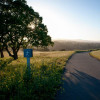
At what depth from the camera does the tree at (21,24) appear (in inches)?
540

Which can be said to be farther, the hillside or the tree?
the hillside

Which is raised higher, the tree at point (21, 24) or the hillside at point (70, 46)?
the tree at point (21, 24)

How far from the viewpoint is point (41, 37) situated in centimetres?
1700

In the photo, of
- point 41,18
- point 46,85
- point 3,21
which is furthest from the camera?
point 41,18

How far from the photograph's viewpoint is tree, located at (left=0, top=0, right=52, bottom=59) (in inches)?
540

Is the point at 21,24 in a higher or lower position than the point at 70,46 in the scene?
higher

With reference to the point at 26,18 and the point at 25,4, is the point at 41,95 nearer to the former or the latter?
the point at 26,18

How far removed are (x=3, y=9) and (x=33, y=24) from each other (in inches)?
226

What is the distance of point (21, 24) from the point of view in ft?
45.8

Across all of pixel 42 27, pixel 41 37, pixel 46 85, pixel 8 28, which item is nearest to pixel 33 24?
pixel 42 27

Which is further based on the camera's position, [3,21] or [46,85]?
[3,21]

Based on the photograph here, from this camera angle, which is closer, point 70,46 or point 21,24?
point 21,24

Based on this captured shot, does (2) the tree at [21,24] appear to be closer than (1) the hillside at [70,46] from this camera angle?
Yes

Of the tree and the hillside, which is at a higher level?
the tree
